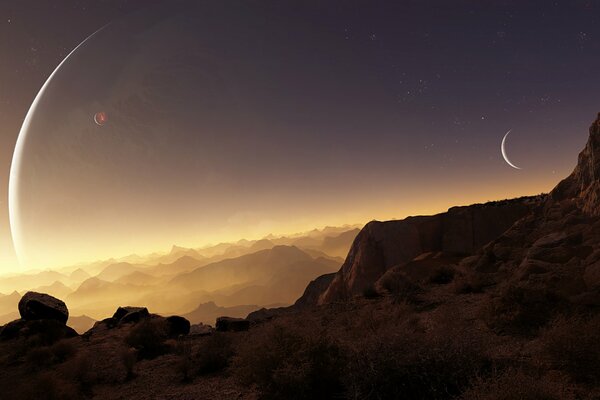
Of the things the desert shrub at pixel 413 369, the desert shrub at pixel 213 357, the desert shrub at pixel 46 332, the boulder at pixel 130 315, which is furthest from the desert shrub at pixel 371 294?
the desert shrub at pixel 46 332

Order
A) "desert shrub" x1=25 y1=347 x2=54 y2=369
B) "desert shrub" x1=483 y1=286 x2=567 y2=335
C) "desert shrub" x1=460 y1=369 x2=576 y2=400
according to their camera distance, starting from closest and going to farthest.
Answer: "desert shrub" x1=460 y1=369 x2=576 y2=400, "desert shrub" x1=483 y1=286 x2=567 y2=335, "desert shrub" x1=25 y1=347 x2=54 y2=369

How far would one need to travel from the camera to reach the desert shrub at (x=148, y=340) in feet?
42.1

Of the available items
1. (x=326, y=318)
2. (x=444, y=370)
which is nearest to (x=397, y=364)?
(x=444, y=370)

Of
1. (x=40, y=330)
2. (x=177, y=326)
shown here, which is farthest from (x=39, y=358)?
(x=177, y=326)

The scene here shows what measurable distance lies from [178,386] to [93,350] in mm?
7162

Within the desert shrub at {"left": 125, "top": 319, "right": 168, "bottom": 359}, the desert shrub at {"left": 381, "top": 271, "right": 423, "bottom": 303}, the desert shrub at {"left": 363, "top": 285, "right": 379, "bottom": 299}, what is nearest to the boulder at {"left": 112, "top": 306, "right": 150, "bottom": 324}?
the desert shrub at {"left": 125, "top": 319, "right": 168, "bottom": 359}

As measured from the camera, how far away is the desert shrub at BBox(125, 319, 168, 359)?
1283 cm

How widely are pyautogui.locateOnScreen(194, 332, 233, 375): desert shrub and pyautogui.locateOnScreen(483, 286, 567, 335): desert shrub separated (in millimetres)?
8503

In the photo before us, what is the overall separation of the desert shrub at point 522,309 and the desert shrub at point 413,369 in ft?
13.6

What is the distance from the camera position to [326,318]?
49.0 feet

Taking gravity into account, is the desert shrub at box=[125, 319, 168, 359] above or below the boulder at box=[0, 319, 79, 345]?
below

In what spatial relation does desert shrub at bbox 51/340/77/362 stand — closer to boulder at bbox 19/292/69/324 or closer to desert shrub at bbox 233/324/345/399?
boulder at bbox 19/292/69/324

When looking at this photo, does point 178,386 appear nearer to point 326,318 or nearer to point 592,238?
point 326,318

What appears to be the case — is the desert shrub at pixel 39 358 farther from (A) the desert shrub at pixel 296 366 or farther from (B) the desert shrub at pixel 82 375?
(A) the desert shrub at pixel 296 366
